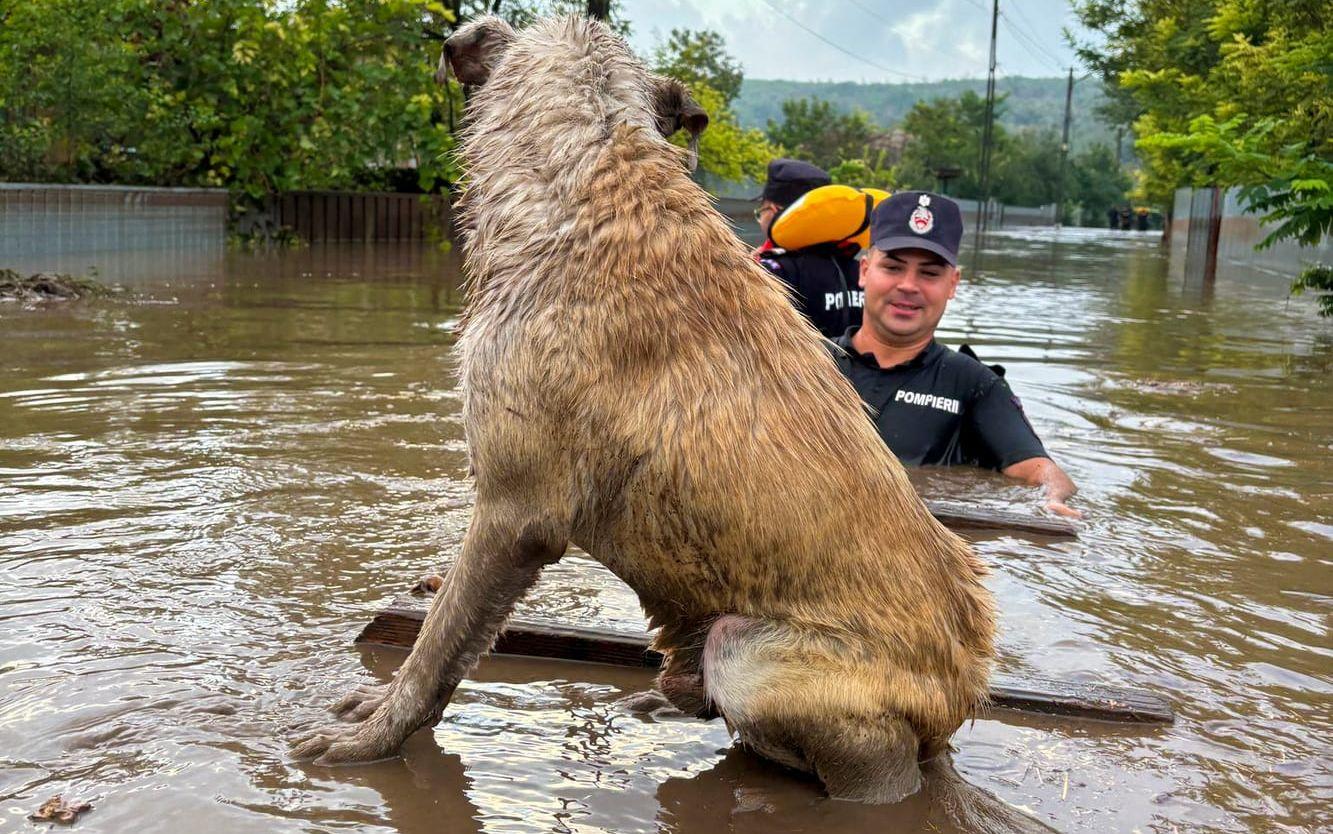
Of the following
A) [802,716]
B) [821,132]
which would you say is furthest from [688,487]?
[821,132]

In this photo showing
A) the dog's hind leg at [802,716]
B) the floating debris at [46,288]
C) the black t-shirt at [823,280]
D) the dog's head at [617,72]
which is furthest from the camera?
the floating debris at [46,288]

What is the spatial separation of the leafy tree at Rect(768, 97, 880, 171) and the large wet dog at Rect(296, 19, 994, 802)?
63758 mm

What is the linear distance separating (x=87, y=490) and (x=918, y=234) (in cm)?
386

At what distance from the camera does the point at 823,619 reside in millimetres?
3152

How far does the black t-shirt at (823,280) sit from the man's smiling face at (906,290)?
1.67 metres

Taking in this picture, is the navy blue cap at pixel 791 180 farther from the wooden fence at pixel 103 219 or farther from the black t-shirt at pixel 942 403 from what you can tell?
the wooden fence at pixel 103 219

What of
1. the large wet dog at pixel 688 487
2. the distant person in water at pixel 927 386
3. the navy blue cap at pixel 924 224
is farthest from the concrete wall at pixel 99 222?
the large wet dog at pixel 688 487

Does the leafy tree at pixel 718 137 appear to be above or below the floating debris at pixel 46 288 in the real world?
above

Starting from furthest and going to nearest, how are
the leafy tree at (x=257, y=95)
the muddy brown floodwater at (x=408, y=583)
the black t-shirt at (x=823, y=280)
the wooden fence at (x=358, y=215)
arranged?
the wooden fence at (x=358, y=215)
the leafy tree at (x=257, y=95)
the black t-shirt at (x=823, y=280)
the muddy brown floodwater at (x=408, y=583)

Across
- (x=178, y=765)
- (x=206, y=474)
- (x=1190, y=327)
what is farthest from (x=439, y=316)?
(x=178, y=765)

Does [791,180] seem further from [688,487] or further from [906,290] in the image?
[688,487]

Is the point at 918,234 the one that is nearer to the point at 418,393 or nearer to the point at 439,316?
the point at 418,393

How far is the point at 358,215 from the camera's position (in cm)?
2594

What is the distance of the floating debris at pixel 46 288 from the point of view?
1252 centimetres
